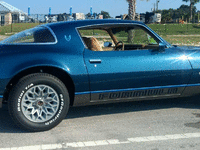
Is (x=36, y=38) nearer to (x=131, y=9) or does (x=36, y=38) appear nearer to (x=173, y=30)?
(x=131, y=9)

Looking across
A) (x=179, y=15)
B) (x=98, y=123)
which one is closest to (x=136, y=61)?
(x=98, y=123)

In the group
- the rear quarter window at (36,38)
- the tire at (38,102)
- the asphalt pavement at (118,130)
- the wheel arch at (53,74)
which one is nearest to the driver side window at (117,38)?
the rear quarter window at (36,38)

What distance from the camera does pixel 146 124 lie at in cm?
445

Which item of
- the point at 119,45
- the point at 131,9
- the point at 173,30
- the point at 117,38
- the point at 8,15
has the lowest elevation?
the point at 119,45

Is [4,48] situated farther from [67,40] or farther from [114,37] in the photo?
[114,37]

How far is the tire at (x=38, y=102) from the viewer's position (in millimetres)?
3945

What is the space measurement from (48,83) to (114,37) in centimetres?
191

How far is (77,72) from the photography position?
4.21m

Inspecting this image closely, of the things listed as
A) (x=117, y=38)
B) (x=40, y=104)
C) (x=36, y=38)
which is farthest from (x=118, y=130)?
(x=117, y=38)

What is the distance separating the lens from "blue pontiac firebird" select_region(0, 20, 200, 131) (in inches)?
157

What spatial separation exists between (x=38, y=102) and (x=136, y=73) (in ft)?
4.59

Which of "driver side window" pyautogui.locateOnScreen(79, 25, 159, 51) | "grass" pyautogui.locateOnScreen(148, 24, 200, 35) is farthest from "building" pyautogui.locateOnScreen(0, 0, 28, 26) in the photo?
"driver side window" pyautogui.locateOnScreen(79, 25, 159, 51)

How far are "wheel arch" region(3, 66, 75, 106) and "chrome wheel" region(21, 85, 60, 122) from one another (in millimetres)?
218

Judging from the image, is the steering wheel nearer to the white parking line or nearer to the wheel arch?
the wheel arch
